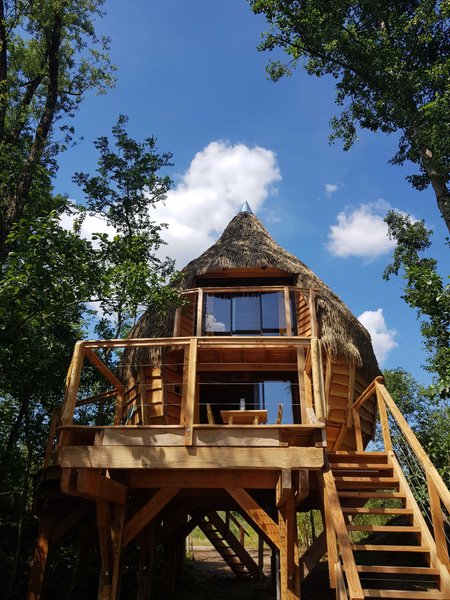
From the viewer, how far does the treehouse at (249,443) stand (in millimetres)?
4906

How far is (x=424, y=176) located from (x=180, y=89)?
28.4 feet

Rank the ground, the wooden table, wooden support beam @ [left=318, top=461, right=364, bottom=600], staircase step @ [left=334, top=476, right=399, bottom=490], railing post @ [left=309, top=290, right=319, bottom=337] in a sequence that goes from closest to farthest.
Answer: wooden support beam @ [left=318, top=461, right=364, bottom=600]
staircase step @ [left=334, top=476, right=399, bottom=490]
the wooden table
railing post @ [left=309, top=290, right=319, bottom=337]
the ground

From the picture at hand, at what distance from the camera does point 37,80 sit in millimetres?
12141

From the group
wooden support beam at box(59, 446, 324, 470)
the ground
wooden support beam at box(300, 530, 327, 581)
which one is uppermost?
wooden support beam at box(59, 446, 324, 470)

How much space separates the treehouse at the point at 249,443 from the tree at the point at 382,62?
4901 mm

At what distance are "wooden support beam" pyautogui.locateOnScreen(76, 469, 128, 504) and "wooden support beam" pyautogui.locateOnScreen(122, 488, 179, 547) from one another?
0.28 m

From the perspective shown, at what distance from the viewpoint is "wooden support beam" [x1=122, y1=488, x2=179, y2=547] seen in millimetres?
5363

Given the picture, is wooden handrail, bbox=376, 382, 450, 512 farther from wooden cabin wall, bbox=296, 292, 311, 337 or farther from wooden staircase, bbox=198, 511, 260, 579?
wooden staircase, bbox=198, 511, 260, 579

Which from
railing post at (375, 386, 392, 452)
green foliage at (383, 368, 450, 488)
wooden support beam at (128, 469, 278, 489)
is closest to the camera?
wooden support beam at (128, 469, 278, 489)

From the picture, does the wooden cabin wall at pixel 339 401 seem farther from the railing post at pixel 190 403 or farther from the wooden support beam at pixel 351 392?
the railing post at pixel 190 403

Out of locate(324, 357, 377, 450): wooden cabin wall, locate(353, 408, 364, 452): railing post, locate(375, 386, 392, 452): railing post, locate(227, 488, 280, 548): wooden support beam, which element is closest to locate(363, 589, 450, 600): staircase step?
locate(227, 488, 280, 548): wooden support beam

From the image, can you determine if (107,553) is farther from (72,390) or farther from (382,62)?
(382,62)

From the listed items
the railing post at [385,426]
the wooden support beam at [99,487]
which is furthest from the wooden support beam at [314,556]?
the wooden support beam at [99,487]

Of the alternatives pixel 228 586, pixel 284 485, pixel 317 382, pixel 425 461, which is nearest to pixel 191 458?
pixel 284 485
